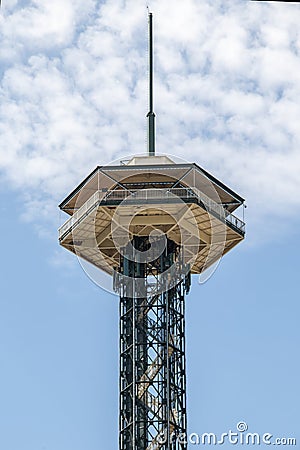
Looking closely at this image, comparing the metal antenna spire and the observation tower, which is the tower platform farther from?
the metal antenna spire

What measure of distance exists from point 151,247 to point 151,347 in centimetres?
566

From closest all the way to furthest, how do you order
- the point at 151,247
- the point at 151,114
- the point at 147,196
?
the point at 147,196
the point at 151,247
the point at 151,114

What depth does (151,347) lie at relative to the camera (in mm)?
45500

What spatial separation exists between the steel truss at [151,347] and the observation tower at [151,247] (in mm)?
50

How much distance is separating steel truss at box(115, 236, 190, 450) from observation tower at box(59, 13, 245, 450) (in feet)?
0.16

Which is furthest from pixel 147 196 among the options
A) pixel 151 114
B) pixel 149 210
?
pixel 151 114

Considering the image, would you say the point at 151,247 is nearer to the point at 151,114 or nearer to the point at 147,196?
the point at 147,196

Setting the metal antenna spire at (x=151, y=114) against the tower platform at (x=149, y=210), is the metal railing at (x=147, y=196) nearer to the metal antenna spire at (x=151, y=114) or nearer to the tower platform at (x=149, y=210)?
the tower platform at (x=149, y=210)

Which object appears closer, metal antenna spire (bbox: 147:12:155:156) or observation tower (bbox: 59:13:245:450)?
observation tower (bbox: 59:13:245:450)

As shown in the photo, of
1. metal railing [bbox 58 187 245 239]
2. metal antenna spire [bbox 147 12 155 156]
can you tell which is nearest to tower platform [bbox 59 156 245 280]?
metal railing [bbox 58 187 245 239]

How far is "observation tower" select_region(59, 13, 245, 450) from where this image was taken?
44500 millimetres

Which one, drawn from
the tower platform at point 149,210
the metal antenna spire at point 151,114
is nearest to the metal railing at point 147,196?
the tower platform at point 149,210

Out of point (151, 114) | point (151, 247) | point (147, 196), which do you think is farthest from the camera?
point (151, 114)

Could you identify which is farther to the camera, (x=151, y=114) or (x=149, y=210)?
(x=151, y=114)
